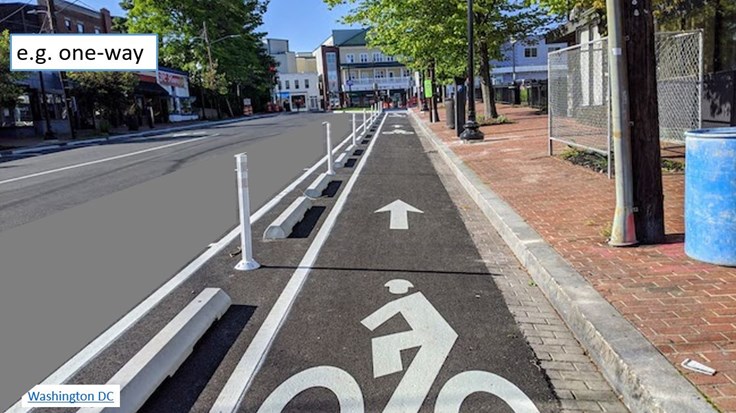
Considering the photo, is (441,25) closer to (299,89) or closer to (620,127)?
(620,127)

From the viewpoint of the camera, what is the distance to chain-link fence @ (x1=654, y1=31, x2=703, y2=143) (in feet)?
34.0

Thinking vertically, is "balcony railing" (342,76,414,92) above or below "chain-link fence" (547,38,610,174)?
above

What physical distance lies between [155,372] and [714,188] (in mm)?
4500

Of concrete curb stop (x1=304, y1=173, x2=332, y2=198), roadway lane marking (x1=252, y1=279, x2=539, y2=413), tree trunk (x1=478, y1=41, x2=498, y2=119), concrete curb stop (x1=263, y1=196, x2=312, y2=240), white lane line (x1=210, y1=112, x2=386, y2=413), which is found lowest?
roadway lane marking (x1=252, y1=279, x2=539, y2=413)

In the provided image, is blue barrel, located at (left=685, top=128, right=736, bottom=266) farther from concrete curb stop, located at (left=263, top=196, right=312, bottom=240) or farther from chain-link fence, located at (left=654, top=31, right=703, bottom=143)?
chain-link fence, located at (left=654, top=31, right=703, bottom=143)

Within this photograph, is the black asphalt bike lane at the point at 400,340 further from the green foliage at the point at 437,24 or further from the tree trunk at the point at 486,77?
the tree trunk at the point at 486,77

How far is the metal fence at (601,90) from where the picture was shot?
10414mm

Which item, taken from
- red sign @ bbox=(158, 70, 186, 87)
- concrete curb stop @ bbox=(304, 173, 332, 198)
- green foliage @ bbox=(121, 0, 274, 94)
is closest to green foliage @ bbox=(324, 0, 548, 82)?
concrete curb stop @ bbox=(304, 173, 332, 198)

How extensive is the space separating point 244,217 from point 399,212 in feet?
10.7

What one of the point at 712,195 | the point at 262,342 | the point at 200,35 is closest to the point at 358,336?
the point at 262,342

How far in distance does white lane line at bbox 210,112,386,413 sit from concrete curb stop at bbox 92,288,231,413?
40 centimetres

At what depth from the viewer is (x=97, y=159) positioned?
18.5 meters

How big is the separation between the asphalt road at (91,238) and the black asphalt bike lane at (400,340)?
1577 mm

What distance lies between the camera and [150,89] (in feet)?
153
